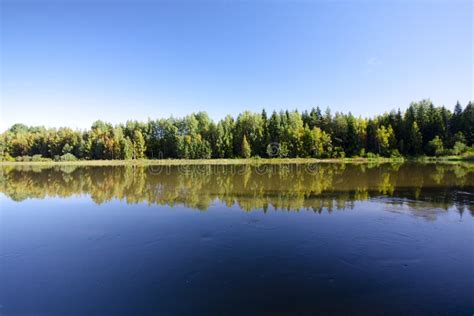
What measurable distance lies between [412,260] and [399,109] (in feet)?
243

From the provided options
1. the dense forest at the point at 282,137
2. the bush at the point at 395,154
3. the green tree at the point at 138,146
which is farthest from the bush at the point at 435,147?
the green tree at the point at 138,146

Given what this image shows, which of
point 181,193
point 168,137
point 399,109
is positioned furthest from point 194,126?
point 181,193

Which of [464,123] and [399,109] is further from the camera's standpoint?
[399,109]

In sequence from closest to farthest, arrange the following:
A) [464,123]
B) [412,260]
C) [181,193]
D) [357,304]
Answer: [357,304] → [412,260] → [181,193] → [464,123]

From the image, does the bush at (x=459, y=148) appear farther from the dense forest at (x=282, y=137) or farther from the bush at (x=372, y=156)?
the bush at (x=372, y=156)

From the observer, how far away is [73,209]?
48.2 feet

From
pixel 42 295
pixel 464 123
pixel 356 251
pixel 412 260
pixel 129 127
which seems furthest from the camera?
pixel 129 127

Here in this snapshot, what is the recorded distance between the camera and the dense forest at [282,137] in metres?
63.1

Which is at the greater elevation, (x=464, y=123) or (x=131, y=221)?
(x=464, y=123)

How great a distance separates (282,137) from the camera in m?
69.2

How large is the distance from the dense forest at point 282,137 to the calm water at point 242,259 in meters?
53.8

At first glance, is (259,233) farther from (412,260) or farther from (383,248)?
(412,260)

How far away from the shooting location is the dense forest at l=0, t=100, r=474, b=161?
63.1 metres

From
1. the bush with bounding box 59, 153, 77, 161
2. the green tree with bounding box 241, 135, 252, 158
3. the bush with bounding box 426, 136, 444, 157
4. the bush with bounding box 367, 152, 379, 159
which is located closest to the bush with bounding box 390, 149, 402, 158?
the bush with bounding box 367, 152, 379, 159
